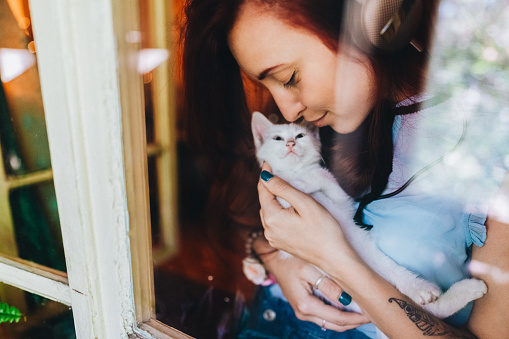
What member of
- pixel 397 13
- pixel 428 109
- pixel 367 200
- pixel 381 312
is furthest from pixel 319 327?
pixel 397 13

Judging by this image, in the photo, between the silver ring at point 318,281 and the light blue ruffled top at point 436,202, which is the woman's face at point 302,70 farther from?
the silver ring at point 318,281

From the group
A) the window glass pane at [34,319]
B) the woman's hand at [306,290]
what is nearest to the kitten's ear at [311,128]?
the woman's hand at [306,290]

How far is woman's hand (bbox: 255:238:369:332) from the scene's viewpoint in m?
0.67

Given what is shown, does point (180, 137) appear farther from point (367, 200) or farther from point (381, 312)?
point (381, 312)

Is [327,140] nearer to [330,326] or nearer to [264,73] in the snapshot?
[264,73]

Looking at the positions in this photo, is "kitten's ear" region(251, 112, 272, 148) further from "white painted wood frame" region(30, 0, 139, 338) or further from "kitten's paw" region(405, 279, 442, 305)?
"kitten's paw" region(405, 279, 442, 305)

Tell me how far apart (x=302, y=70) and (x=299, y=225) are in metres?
0.33

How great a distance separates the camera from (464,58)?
469 mm

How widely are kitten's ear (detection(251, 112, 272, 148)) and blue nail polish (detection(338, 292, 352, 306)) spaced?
1.23 ft

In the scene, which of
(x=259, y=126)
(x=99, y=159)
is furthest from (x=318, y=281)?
(x=99, y=159)

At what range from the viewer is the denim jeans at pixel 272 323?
2.39ft

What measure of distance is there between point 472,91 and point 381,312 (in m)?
0.45

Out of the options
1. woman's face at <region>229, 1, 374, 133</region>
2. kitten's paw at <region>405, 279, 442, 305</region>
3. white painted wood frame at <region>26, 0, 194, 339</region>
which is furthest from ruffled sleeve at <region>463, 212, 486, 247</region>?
white painted wood frame at <region>26, 0, 194, 339</region>

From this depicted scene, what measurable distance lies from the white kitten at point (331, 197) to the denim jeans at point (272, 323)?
0.49 ft
